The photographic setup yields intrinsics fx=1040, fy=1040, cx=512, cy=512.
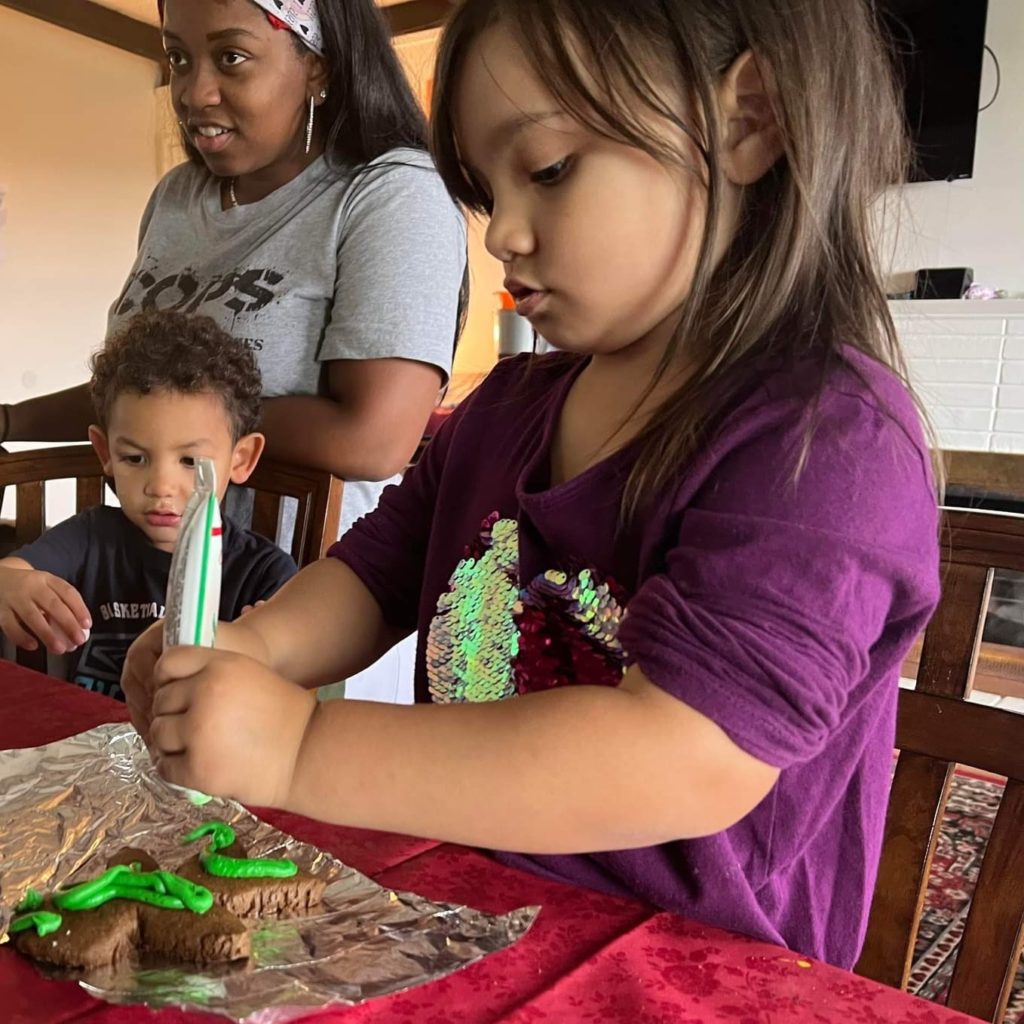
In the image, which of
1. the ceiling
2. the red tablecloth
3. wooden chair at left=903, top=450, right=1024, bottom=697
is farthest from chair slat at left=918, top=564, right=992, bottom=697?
the ceiling

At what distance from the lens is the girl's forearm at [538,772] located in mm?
454

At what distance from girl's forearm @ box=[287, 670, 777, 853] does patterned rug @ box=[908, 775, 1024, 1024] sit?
1012 millimetres

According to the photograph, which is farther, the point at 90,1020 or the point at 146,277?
the point at 146,277

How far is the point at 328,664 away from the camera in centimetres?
78

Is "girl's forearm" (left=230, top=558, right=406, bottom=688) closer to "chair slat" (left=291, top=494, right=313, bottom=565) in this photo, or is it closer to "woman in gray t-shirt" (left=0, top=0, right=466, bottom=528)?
"chair slat" (left=291, top=494, right=313, bottom=565)

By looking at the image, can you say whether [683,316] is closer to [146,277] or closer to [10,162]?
[146,277]

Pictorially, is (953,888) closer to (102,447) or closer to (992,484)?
(102,447)

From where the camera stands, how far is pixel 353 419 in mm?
1199

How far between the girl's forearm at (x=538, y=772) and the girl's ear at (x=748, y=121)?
31cm

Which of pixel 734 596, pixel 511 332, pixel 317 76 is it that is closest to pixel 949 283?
pixel 511 332

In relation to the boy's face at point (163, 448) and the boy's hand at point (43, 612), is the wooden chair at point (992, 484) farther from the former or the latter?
the boy's hand at point (43, 612)

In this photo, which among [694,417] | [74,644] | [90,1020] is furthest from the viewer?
[74,644]

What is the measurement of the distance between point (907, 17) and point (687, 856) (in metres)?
3.49

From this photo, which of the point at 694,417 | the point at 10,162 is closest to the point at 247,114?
the point at 694,417
